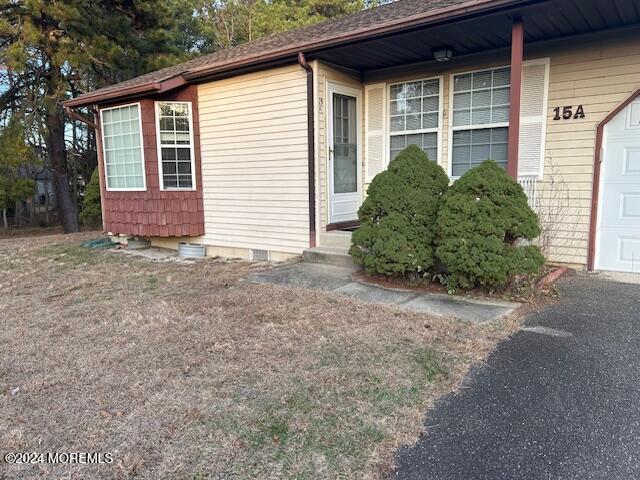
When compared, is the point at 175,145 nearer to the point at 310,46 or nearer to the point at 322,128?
the point at 322,128

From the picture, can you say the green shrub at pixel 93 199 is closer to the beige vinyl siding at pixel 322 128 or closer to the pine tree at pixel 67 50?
the pine tree at pixel 67 50

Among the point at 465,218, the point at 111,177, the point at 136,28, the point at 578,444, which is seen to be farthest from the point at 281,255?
the point at 136,28

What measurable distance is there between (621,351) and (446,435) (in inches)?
68.0

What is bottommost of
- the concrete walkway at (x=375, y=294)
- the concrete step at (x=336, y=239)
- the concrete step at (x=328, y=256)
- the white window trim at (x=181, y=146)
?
the concrete walkway at (x=375, y=294)

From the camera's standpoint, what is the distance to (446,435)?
2.25 metres

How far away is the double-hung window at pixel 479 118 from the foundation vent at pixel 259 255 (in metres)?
3.01

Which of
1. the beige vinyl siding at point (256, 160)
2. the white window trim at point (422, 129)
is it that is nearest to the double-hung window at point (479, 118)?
the white window trim at point (422, 129)

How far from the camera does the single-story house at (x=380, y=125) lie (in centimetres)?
504

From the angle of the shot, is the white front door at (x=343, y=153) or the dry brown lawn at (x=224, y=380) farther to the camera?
the white front door at (x=343, y=153)

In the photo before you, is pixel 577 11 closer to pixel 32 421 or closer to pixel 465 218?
pixel 465 218

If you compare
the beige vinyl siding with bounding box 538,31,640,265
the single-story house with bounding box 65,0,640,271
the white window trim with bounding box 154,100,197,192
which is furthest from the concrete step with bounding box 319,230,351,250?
the white window trim with bounding box 154,100,197,192

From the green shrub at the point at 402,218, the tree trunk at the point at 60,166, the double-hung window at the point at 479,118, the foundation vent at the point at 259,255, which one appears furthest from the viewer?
the tree trunk at the point at 60,166

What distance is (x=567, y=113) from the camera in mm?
5355

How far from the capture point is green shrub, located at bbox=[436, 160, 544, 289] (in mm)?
4223
